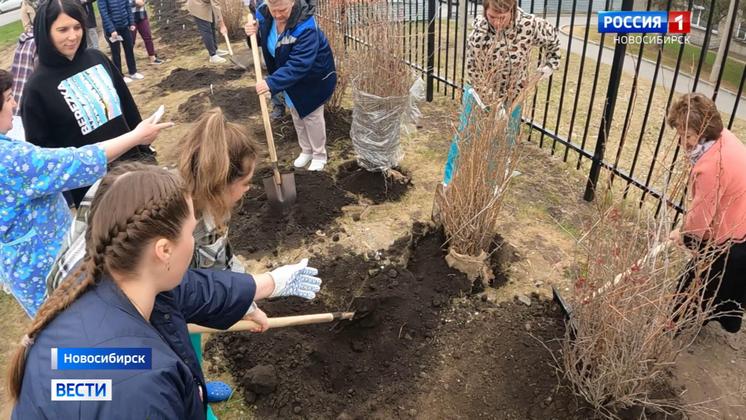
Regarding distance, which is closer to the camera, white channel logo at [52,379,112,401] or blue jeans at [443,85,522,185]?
white channel logo at [52,379,112,401]

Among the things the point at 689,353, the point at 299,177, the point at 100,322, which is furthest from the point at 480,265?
the point at 100,322

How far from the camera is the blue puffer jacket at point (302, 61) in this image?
4137 mm

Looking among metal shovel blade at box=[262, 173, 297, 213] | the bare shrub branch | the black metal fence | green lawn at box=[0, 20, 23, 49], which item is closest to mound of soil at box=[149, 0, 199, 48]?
green lawn at box=[0, 20, 23, 49]

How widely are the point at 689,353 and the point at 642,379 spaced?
2.97 feet

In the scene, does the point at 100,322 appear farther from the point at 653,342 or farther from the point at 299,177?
the point at 299,177

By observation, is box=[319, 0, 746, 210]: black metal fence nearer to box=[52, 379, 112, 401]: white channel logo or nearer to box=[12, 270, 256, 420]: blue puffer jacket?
box=[12, 270, 256, 420]: blue puffer jacket

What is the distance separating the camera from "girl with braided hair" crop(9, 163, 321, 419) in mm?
1174

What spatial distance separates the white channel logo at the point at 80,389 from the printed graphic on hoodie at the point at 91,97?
2.08 m

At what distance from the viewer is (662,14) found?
11.4 ft

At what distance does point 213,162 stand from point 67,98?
4.40 feet

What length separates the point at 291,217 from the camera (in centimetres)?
394

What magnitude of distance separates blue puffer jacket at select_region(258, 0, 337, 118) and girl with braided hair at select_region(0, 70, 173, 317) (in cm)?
190
